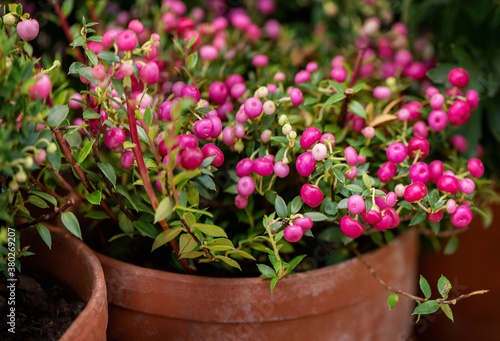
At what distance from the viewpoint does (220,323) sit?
532 mm

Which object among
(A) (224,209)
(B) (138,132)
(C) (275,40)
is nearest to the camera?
(B) (138,132)

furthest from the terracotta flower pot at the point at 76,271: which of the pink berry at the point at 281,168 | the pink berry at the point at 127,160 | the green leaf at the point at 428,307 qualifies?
the green leaf at the point at 428,307

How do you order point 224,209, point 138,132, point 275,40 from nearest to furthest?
point 138,132, point 224,209, point 275,40

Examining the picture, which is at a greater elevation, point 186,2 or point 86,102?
point 86,102

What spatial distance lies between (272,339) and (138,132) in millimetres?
291

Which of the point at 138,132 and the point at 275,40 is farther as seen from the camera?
the point at 275,40

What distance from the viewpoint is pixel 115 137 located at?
47cm

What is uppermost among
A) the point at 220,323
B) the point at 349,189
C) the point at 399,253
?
the point at 349,189

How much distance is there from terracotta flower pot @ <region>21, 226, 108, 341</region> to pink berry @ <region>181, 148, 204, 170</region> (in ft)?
0.52

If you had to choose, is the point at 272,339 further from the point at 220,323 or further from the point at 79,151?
the point at 79,151

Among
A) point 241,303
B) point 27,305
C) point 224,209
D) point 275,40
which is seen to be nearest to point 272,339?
point 241,303

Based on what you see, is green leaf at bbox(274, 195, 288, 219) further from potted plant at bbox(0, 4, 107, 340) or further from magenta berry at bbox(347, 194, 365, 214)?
potted plant at bbox(0, 4, 107, 340)

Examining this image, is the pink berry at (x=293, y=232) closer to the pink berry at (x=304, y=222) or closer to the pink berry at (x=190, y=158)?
the pink berry at (x=304, y=222)

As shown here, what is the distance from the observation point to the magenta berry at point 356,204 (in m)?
0.46
